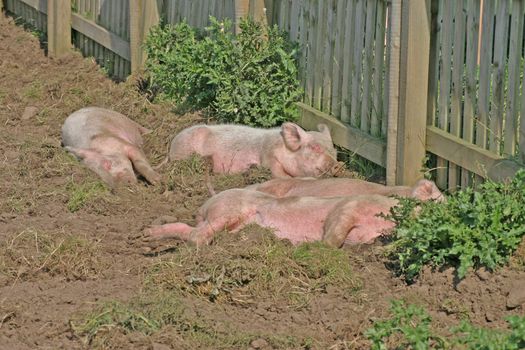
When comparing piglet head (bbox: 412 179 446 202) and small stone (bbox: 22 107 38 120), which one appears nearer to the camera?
piglet head (bbox: 412 179 446 202)

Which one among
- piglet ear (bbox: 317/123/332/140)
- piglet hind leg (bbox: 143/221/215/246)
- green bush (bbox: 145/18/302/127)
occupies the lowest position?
piglet hind leg (bbox: 143/221/215/246)

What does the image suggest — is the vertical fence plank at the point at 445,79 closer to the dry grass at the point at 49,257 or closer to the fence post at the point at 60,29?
the dry grass at the point at 49,257

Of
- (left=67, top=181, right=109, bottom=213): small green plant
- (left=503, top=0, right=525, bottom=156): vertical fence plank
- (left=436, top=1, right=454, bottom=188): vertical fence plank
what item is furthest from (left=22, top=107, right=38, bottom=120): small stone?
(left=503, top=0, right=525, bottom=156): vertical fence plank

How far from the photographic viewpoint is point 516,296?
6.15 metres

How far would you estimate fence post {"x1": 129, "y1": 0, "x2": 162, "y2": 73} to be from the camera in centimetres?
1270

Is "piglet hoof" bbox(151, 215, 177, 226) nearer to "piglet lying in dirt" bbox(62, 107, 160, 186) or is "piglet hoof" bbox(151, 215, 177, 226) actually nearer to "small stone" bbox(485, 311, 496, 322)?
"piglet lying in dirt" bbox(62, 107, 160, 186)

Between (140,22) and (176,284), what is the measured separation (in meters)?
6.57

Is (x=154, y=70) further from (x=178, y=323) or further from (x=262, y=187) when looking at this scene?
(x=178, y=323)

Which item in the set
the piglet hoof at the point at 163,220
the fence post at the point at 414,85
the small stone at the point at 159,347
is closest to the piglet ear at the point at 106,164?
the piglet hoof at the point at 163,220

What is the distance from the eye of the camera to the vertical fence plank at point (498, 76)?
777 cm

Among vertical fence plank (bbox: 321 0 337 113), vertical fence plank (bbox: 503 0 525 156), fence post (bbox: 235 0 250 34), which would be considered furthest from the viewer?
fence post (bbox: 235 0 250 34)

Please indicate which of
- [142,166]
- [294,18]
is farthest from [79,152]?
[294,18]

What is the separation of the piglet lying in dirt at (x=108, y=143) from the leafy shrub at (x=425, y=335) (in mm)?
4450

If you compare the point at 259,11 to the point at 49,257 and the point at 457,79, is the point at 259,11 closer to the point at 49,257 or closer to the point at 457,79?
the point at 457,79
